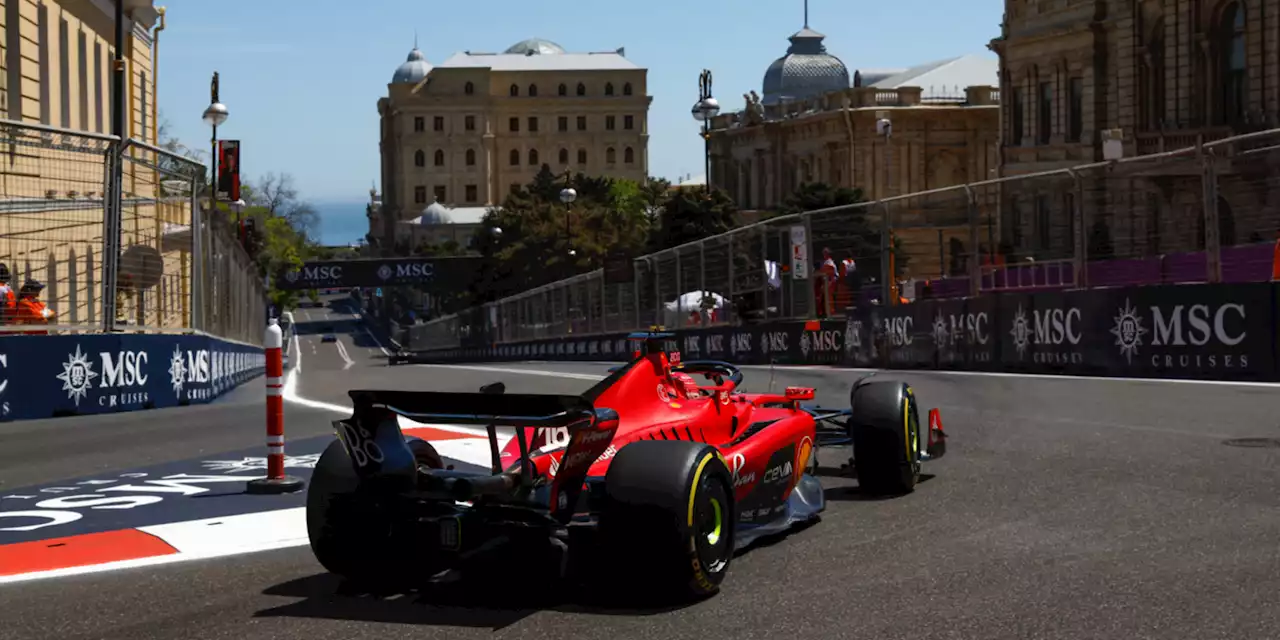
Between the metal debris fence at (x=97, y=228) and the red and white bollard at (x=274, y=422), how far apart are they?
259 inches

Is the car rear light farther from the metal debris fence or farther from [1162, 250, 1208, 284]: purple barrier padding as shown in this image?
[1162, 250, 1208, 284]: purple barrier padding

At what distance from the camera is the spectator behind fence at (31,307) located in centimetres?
1660

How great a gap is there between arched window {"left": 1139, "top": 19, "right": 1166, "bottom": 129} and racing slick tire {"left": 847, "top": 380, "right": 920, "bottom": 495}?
189 feet

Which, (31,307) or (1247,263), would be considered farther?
(1247,263)

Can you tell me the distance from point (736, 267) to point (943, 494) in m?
23.9

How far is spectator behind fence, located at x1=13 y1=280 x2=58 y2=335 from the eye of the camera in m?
16.6

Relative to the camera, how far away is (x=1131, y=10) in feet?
217

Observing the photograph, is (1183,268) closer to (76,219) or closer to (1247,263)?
(1247,263)

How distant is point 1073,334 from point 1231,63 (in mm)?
44414

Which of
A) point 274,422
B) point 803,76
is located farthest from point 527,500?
point 803,76

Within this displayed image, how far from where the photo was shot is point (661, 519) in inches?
256

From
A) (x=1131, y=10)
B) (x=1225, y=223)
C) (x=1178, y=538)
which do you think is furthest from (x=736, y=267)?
(x=1131, y=10)

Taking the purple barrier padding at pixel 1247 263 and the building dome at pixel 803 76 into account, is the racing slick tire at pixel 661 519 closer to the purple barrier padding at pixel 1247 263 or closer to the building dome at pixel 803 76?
the purple barrier padding at pixel 1247 263

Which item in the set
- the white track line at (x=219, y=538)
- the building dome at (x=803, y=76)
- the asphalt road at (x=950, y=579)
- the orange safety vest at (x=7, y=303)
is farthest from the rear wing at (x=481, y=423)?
the building dome at (x=803, y=76)
